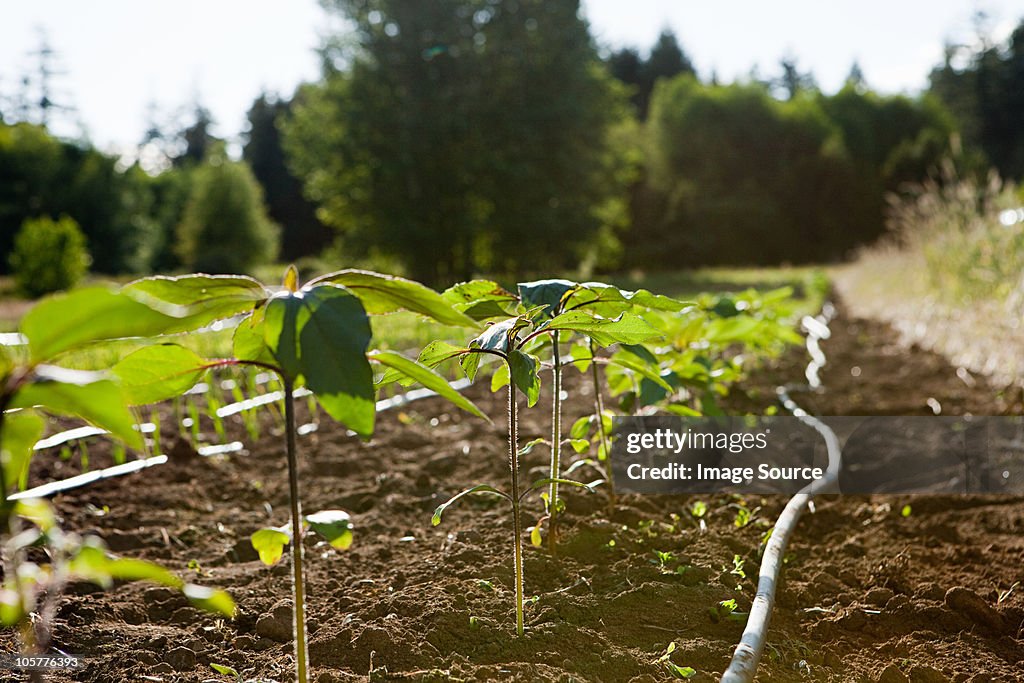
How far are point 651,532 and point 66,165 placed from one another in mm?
23871

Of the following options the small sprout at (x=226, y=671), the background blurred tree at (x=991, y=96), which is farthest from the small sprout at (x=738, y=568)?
the background blurred tree at (x=991, y=96)

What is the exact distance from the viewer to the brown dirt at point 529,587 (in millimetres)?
1266

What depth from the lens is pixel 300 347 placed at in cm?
79

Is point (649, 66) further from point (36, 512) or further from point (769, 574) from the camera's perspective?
point (36, 512)

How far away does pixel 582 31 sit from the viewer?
50.3ft

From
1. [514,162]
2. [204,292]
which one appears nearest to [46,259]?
[514,162]

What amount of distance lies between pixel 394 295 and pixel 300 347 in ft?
0.43

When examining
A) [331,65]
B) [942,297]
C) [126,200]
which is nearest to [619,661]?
[942,297]

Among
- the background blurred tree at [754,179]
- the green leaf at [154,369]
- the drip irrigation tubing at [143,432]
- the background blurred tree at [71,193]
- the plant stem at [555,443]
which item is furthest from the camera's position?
the background blurred tree at [754,179]

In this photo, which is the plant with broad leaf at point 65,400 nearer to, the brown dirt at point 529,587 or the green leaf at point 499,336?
the green leaf at point 499,336

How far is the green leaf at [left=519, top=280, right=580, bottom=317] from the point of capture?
3.65 feet

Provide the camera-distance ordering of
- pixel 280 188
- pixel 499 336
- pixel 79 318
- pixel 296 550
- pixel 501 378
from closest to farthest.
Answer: pixel 79 318, pixel 296 550, pixel 499 336, pixel 501 378, pixel 280 188

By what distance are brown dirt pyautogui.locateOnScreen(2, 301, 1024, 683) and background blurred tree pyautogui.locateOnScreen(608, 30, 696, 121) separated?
127 ft

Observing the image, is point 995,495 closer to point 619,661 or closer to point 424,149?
point 619,661
